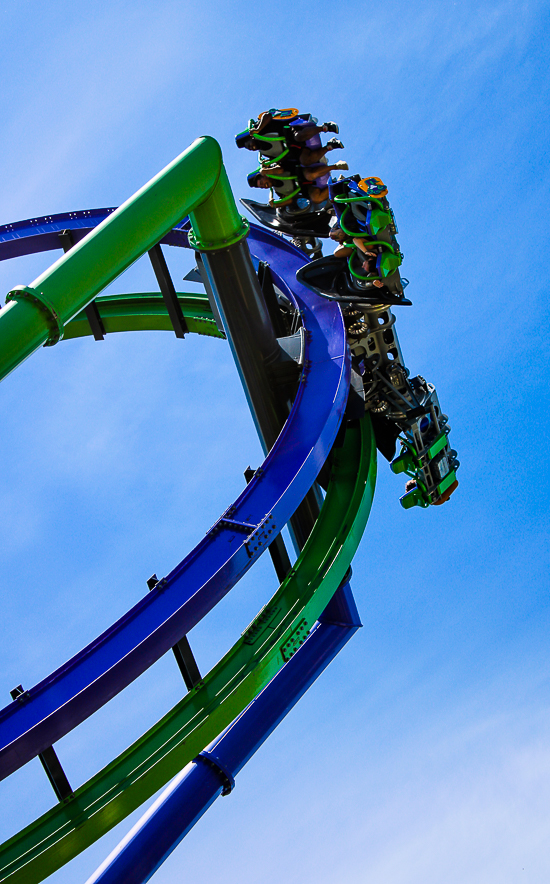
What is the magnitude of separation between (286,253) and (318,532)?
20.9ft

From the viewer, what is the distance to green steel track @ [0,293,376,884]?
1183 cm

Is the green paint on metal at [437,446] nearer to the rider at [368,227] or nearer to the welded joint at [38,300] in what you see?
the rider at [368,227]

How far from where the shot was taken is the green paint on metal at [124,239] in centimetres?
1112

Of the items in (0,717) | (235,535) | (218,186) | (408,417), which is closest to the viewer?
(0,717)

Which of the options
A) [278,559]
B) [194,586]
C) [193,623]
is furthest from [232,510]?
[193,623]

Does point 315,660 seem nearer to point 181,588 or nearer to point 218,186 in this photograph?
point 181,588

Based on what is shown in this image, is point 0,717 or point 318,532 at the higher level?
point 318,532

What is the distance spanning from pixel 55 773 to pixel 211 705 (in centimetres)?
207

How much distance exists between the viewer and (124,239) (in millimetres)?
12508

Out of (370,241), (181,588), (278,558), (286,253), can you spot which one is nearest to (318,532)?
(278,558)

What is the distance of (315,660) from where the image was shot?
50.8ft

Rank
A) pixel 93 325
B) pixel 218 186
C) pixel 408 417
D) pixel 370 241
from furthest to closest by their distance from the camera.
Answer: pixel 93 325 < pixel 408 417 < pixel 370 241 < pixel 218 186

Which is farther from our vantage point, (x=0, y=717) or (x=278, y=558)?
(x=278, y=558)

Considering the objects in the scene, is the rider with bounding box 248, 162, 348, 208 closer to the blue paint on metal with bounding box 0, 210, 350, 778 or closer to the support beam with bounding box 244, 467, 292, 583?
the blue paint on metal with bounding box 0, 210, 350, 778
